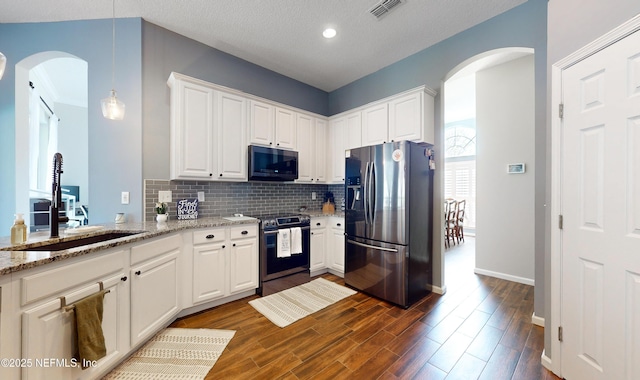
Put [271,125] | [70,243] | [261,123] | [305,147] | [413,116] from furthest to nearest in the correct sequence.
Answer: [305,147]
[271,125]
[261,123]
[413,116]
[70,243]

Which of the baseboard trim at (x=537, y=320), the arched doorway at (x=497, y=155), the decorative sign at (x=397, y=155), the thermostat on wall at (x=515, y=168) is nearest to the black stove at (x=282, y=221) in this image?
the decorative sign at (x=397, y=155)

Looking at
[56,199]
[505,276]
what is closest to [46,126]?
[56,199]

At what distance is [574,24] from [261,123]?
121 inches

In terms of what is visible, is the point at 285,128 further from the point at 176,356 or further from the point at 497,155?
the point at 497,155

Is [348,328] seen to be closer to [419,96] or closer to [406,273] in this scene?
[406,273]

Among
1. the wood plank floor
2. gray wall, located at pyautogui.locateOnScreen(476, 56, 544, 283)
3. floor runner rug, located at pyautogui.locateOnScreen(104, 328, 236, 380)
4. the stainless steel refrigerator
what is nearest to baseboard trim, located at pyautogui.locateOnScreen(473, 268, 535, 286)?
gray wall, located at pyautogui.locateOnScreen(476, 56, 544, 283)

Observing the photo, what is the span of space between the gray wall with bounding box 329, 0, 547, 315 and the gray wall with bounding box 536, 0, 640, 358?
2.38ft

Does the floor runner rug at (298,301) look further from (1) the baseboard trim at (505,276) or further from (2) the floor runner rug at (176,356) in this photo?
(1) the baseboard trim at (505,276)

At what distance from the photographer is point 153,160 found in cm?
276

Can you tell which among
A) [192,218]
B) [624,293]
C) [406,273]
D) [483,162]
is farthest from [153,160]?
[483,162]

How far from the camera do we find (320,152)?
4117mm

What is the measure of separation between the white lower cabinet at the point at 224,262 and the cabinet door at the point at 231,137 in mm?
763

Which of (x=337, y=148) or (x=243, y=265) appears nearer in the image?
(x=243, y=265)

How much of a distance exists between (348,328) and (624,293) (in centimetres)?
187
